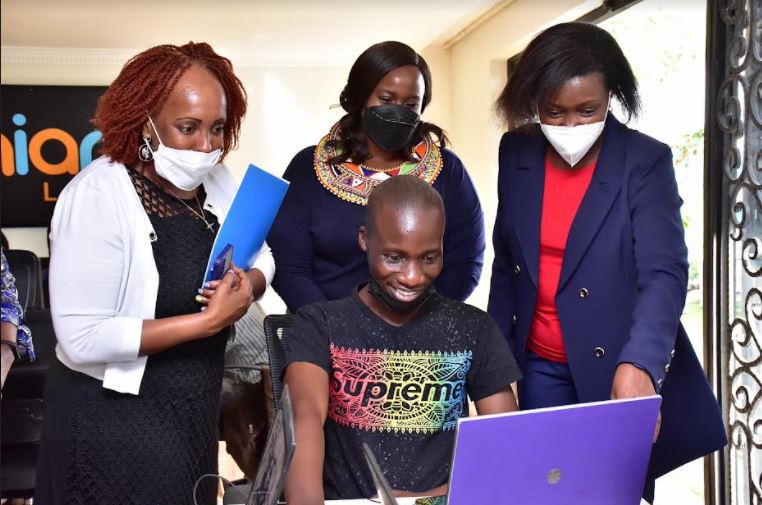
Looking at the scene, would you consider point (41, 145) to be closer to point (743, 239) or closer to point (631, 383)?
point (743, 239)

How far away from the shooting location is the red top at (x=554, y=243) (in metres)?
1.84

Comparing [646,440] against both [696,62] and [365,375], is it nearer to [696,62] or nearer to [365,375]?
[365,375]

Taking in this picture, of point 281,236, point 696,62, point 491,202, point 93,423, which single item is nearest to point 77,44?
point 491,202

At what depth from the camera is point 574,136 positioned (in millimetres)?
1765

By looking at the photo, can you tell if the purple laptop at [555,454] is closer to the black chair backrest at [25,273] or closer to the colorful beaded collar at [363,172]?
the colorful beaded collar at [363,172]

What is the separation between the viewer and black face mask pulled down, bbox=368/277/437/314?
160cm

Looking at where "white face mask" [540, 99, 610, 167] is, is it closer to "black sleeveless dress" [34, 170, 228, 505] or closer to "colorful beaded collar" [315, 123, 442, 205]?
"colorful beaded collar" [315, 123, 442, 205]

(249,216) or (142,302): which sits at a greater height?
(249,216)

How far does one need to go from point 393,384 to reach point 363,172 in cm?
76

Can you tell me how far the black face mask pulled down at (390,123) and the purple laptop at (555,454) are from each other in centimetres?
108

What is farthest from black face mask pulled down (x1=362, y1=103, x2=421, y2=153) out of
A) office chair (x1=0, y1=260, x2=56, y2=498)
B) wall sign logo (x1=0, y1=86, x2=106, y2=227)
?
wall sign logo (x1=0, y1=86, x2=106, y2=227)

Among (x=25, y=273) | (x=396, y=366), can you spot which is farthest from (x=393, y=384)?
(x=25, y=273)

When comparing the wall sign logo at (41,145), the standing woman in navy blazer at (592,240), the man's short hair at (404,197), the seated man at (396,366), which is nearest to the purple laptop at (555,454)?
the seated man at (396,366)

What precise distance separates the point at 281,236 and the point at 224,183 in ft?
1.02
